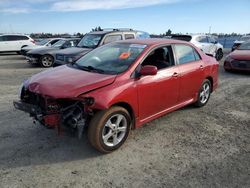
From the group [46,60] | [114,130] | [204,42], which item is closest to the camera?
[114,130]

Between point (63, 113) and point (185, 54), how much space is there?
9.73 feet

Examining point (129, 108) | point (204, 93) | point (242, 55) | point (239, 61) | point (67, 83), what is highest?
point (67, 83)

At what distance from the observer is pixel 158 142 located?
173 inches

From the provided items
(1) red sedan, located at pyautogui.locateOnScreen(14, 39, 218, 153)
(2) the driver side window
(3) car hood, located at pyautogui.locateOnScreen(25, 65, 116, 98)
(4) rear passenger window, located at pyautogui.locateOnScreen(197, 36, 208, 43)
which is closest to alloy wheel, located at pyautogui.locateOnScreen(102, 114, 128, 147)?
(1) red sedan, located at pyautogui.locateOnScreen(14, 39, 218, 153)

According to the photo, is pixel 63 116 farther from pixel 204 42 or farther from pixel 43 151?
pixel 204 42

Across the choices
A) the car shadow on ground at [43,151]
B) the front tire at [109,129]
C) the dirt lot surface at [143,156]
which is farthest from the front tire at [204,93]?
the car shadow on ground at [43,151]

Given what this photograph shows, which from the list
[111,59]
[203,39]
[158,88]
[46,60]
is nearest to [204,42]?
[203,39]

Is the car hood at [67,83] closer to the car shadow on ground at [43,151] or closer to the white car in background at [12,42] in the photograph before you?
the car shadow on ground at [43,151]

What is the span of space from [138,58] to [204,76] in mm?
2188

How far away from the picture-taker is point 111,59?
4738 mm

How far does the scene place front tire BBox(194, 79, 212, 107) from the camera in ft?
19.8

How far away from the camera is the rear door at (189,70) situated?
5270 millimetres

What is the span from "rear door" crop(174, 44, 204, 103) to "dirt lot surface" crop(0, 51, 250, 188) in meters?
0.53

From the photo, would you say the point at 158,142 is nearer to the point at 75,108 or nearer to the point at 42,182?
the point at 75,108
